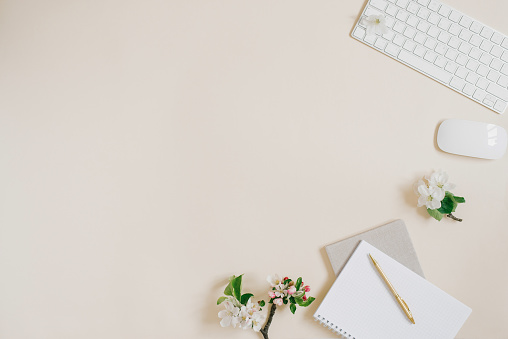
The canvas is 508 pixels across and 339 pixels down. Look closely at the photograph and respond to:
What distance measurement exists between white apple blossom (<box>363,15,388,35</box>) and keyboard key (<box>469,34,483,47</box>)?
206mm

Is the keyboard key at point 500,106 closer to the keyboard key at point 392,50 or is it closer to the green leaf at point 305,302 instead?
the keyboard key at point 392,50

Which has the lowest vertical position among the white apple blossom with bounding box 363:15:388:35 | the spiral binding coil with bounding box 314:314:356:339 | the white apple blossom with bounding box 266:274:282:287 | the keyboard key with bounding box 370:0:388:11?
the spiral binding coil with bounding box 314:314:356:339

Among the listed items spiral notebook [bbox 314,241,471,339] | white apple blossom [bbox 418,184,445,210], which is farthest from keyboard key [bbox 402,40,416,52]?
spiral notebook [bbox 314,241,471,339]

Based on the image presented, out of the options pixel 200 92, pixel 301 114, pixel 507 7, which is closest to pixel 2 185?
pixel 200 92

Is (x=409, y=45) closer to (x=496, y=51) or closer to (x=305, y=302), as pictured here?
(x=496, y=51)

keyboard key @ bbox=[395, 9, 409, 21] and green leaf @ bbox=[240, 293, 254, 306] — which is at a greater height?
keyboard key @ bbox=[395, 9, 409, 21]

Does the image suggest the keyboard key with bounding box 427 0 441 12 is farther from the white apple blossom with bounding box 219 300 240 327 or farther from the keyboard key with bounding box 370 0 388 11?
the white apple blossom with bounding box 219 300 240 327

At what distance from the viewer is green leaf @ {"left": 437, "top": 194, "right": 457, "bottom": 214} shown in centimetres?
90

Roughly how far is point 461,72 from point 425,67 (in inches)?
3.3

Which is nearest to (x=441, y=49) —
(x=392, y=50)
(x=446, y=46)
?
(x=446, y=46)

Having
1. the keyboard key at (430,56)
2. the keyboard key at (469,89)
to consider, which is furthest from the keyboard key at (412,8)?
the keyboard key at (469,89)

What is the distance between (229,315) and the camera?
2.84 feet

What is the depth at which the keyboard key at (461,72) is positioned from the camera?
0.92m

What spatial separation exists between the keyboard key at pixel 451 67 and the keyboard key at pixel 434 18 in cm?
10
